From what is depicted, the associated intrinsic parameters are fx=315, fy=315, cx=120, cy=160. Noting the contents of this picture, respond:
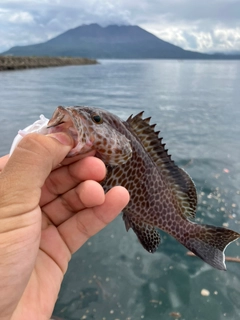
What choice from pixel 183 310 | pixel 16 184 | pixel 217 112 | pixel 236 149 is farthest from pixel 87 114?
pixel 217 112

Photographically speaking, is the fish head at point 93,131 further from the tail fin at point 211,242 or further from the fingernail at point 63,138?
the tail fin at point 211,242

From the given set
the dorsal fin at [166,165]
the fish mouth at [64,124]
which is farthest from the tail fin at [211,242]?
the fish mouth at [64,124]

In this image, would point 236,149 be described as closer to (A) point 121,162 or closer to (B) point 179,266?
(B) point 179,266

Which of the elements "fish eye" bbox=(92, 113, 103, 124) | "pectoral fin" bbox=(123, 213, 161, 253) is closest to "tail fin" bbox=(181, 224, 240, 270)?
"pectoral fin" bbox=(123, 213, 161, 253)

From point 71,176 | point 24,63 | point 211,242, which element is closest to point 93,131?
point 71,176

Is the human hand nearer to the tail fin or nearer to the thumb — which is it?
the thumb

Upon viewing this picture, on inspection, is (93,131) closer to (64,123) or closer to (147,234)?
(64,123)
